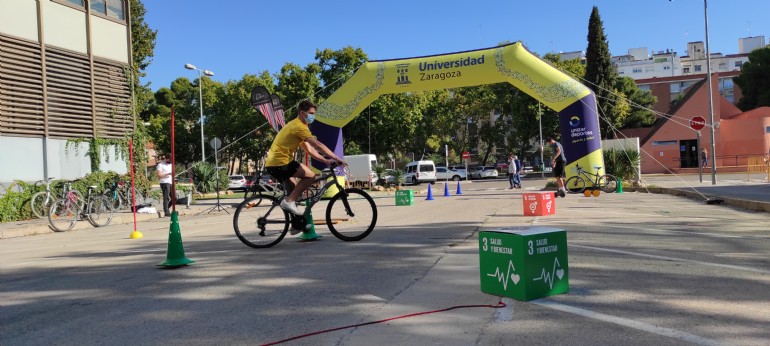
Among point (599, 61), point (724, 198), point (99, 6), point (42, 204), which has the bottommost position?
point (724, 198)

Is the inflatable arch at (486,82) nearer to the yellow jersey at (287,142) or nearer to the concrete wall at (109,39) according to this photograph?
the concrete wall at (109,39)

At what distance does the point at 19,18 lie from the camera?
15.4 metres

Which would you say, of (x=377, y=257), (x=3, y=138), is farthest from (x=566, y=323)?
(x=3, y=138)

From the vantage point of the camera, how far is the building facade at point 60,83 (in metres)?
15.1

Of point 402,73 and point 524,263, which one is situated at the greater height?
point 402,73

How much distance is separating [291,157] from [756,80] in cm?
6681

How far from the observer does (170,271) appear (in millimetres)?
6188

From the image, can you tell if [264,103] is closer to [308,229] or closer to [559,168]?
[559,168]

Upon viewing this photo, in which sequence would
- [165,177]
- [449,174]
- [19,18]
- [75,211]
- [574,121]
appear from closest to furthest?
[75,211]
[19,18]
[165,177]
[574,121]
[449,174]

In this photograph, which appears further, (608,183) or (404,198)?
(608,183)

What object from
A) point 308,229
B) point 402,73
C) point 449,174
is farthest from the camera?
point 449,174

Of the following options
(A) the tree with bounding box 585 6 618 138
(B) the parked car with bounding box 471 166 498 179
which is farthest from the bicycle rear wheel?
(B) the parked car with bounding box 471 166 498 179

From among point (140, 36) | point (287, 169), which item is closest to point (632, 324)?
point (287, 169)

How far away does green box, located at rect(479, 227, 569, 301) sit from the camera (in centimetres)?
427
